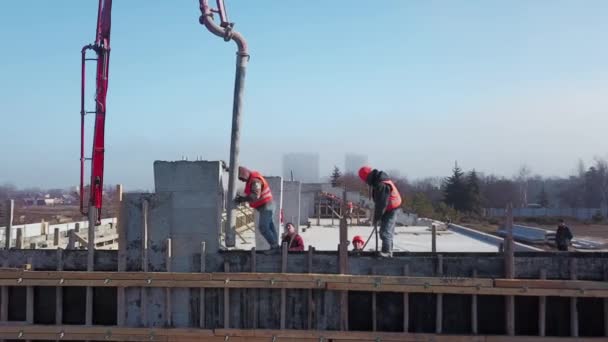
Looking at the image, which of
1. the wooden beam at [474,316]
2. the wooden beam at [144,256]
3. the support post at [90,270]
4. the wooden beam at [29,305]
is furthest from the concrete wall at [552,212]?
the wooden beam at [29,305]

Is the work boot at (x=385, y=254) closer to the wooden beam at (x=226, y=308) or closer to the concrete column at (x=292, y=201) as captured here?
the wooden beam at (x=226, y=308)

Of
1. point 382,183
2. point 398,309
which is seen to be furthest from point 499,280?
point 382,183

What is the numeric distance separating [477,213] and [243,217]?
40123mm

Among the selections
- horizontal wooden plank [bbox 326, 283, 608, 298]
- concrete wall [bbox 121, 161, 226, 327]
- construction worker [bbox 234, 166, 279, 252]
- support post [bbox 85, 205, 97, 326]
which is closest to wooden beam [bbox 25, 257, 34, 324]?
support post [bbox 85, 205, 97, 326]

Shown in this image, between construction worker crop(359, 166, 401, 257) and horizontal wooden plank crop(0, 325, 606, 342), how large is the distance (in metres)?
1.32

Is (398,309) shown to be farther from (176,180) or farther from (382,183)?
(176,180)

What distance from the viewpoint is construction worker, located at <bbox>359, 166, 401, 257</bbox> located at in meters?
8.09

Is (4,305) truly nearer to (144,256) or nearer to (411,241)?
(144,256)

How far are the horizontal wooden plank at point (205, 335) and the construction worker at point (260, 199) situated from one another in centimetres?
160

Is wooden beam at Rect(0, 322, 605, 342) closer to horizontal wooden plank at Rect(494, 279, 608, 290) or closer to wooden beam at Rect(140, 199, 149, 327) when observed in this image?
wooden beam at Rect(140, 199, 149, 327)

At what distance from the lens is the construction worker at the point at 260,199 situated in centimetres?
855

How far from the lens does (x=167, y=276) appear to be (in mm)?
7508

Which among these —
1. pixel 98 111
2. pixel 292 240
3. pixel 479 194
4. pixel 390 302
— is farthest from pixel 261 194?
pixel 479 194

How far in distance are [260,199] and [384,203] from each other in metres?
1.97
